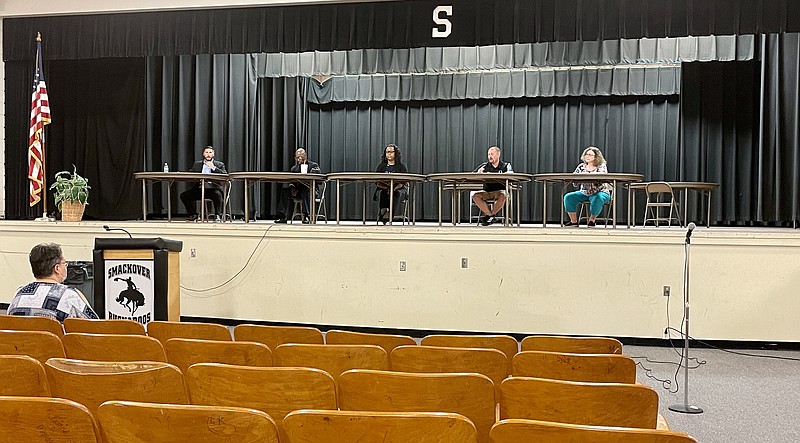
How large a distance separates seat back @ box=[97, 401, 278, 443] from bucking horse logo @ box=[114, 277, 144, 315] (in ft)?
13.5

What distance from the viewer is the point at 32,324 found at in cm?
366

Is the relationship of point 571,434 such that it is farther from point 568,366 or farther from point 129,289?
point 129,289

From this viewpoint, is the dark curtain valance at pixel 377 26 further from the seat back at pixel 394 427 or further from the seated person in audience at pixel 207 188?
the seat back at pixel 394 427

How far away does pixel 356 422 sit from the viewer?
1659 millimetres

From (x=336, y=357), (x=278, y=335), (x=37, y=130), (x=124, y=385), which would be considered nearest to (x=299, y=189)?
(x=37, y=130)

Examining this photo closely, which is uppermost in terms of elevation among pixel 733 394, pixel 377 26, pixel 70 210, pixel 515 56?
pixel 515 56

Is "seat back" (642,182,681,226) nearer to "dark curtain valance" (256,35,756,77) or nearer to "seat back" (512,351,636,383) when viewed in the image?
"dark curtain valance" (256,35,756,77)

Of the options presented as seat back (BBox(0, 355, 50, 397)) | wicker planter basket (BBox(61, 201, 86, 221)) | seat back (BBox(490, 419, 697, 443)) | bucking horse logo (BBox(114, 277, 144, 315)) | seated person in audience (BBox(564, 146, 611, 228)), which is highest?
seated person in audience (BBox(564, 146, 611, 228))

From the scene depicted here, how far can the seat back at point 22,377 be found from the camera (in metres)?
2.36

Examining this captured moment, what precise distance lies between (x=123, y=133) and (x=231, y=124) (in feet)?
5.80

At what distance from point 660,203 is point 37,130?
791 cm

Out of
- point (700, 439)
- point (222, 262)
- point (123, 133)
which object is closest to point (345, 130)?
point (123, 133)

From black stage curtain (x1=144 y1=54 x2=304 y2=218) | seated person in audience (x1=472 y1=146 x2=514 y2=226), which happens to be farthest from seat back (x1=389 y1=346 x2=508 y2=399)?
black stage curtain (x1=144 y1=54 x2=304 y2=218)

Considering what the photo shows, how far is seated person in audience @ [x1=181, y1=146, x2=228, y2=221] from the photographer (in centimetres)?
953
